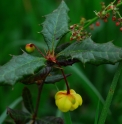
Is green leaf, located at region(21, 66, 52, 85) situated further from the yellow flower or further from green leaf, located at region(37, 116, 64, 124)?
green leaf, located at region(37, 116, 64, 124)

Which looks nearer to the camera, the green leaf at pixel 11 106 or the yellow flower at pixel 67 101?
the yellow flower at pixel 67 101

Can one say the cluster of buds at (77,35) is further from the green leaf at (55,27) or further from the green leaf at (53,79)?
the green leaf at (53,79)

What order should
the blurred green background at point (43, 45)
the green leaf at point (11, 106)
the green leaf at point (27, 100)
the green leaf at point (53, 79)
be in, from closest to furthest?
the green leaf at point (53, 79)
the green leaf at point (27, 100)
the green leaf at point (11, 106)
the blurred green background at point (43, 45)

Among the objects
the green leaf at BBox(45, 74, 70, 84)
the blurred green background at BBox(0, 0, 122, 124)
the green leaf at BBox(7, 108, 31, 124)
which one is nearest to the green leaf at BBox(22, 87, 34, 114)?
the green leaf at BBox(7, 108, 31, 124)

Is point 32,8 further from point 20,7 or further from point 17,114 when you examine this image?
point 17,114

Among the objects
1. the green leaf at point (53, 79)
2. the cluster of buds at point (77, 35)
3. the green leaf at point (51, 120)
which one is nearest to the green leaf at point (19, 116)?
the green leaf at point (51, 120)

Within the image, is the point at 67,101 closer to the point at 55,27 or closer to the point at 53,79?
the point at 53,79

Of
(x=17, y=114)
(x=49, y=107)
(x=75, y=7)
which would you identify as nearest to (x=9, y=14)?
(x=75, y=7)

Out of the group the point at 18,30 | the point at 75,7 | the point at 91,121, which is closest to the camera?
the point at 91,121
